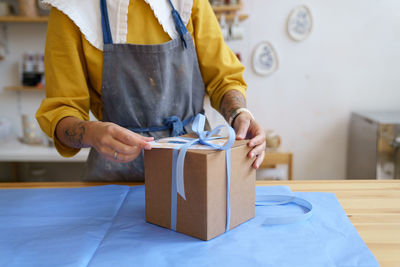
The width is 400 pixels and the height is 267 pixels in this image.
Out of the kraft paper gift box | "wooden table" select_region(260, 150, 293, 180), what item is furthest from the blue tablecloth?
"wooden table" select_region(260, 150, 293, 180)

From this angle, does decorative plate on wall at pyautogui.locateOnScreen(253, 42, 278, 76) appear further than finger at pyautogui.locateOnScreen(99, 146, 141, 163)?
Yes

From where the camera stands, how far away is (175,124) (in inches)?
41.2

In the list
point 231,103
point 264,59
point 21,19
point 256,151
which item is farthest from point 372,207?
point 21,19

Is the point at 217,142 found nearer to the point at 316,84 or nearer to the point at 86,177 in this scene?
the point at 86,177

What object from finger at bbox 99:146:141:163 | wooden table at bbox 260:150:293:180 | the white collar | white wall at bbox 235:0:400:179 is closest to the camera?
finger at bbox 99:146:141:163

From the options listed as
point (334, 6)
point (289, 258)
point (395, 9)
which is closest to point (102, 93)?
point (289, 258)

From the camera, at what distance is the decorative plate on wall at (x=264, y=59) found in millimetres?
2646

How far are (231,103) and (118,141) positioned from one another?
1.33 ft

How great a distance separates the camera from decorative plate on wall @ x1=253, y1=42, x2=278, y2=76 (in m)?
2.65

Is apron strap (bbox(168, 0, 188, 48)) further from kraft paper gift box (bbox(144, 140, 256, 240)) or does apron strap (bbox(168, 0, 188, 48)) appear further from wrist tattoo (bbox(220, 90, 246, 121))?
kraft paper gift box (bbox(144, 140, 256, 240))

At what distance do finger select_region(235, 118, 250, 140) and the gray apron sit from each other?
22 centimetres

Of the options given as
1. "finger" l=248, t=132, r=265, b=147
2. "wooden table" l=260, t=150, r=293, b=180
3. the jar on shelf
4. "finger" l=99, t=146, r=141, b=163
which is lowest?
"wooden table" l=260, t=150, r=293, b=180

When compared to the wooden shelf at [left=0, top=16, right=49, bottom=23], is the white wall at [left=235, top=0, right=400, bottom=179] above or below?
below

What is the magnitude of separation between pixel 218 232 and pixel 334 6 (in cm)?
238
